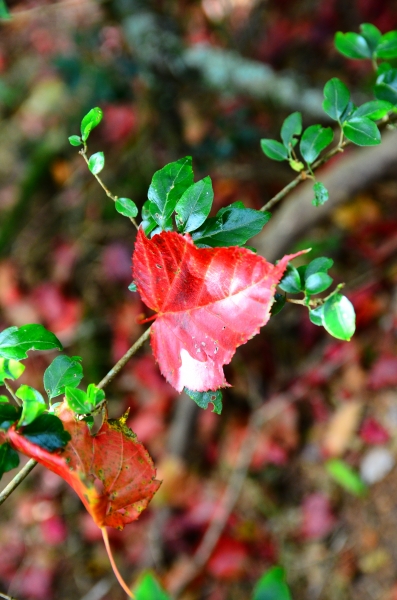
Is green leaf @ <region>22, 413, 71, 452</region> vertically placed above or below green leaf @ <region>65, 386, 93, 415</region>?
above

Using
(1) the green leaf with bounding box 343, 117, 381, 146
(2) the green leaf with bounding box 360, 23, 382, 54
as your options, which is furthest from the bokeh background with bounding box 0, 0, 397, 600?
(1) the green leaf with bounding box 343, 117, 381, 146

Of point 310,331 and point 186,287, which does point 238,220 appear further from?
point 310,331

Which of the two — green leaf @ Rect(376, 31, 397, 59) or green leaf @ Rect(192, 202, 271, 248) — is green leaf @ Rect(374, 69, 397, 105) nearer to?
green leaf @ Rect(376, 31, 397, 59)

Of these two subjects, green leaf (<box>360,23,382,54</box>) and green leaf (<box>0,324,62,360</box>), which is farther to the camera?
green leaf (<box>360,23,382,54</box>)

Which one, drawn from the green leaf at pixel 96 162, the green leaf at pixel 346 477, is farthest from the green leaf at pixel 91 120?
the green leaf at pixel 346 477

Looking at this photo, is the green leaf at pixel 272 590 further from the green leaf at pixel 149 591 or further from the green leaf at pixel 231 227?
the green leaf at pixel 231 227

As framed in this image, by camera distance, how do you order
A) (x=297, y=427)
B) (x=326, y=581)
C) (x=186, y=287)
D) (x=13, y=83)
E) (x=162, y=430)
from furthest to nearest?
(x=13, y=83) → (x=162, y=430) → (x=297, y=427) → (x=326, y=581) → (x=186, y=287)

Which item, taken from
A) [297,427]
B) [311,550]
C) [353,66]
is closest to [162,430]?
[297,427]
